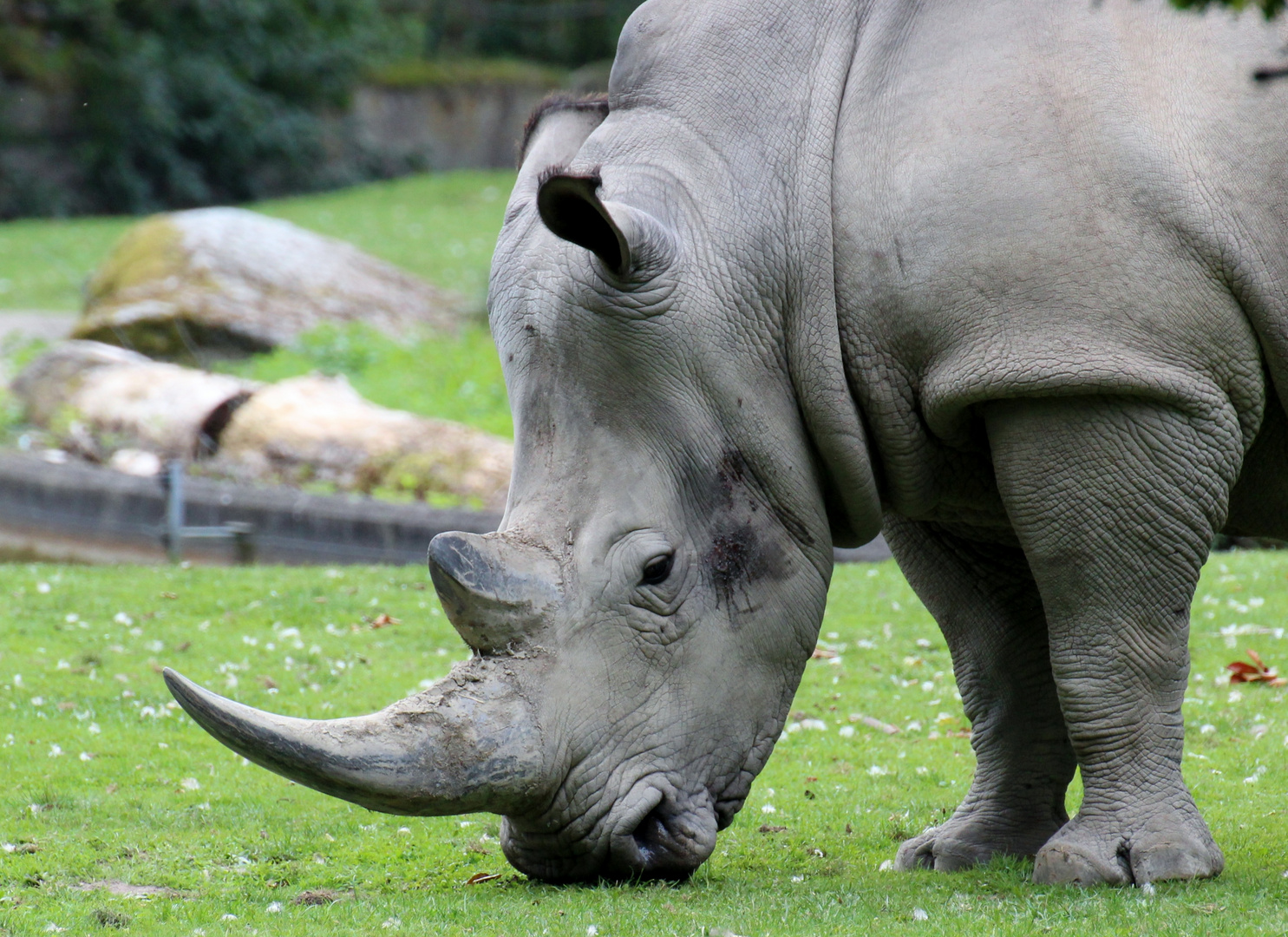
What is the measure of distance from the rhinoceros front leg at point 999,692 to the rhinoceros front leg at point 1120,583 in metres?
0.64

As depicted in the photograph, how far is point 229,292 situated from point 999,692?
48.8ft

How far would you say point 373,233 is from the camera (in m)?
28.7

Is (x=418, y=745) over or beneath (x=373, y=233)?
over

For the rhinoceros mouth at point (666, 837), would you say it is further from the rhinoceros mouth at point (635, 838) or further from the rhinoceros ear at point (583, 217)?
the rhinoceros ear at point (583, 217)

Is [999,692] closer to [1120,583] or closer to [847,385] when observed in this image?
[1120,583]

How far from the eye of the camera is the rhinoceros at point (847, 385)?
4852mm

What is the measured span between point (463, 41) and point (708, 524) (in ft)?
123

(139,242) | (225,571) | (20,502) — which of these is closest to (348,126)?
(139,242)

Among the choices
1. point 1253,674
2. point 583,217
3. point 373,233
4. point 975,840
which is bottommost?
point 373,233

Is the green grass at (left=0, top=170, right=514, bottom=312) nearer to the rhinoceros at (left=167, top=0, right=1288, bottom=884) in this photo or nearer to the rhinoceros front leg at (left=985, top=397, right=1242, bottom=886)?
the rhinoceros at (left=167, top=0, right=1288, bottom=884)

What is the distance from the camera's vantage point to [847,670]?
923 centimetres

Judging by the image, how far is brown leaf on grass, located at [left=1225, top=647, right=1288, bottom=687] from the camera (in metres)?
8.69

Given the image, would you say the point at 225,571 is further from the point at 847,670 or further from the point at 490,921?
the point at 490,921

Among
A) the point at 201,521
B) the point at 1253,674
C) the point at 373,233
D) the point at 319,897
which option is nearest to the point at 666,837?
the point at 319,897
